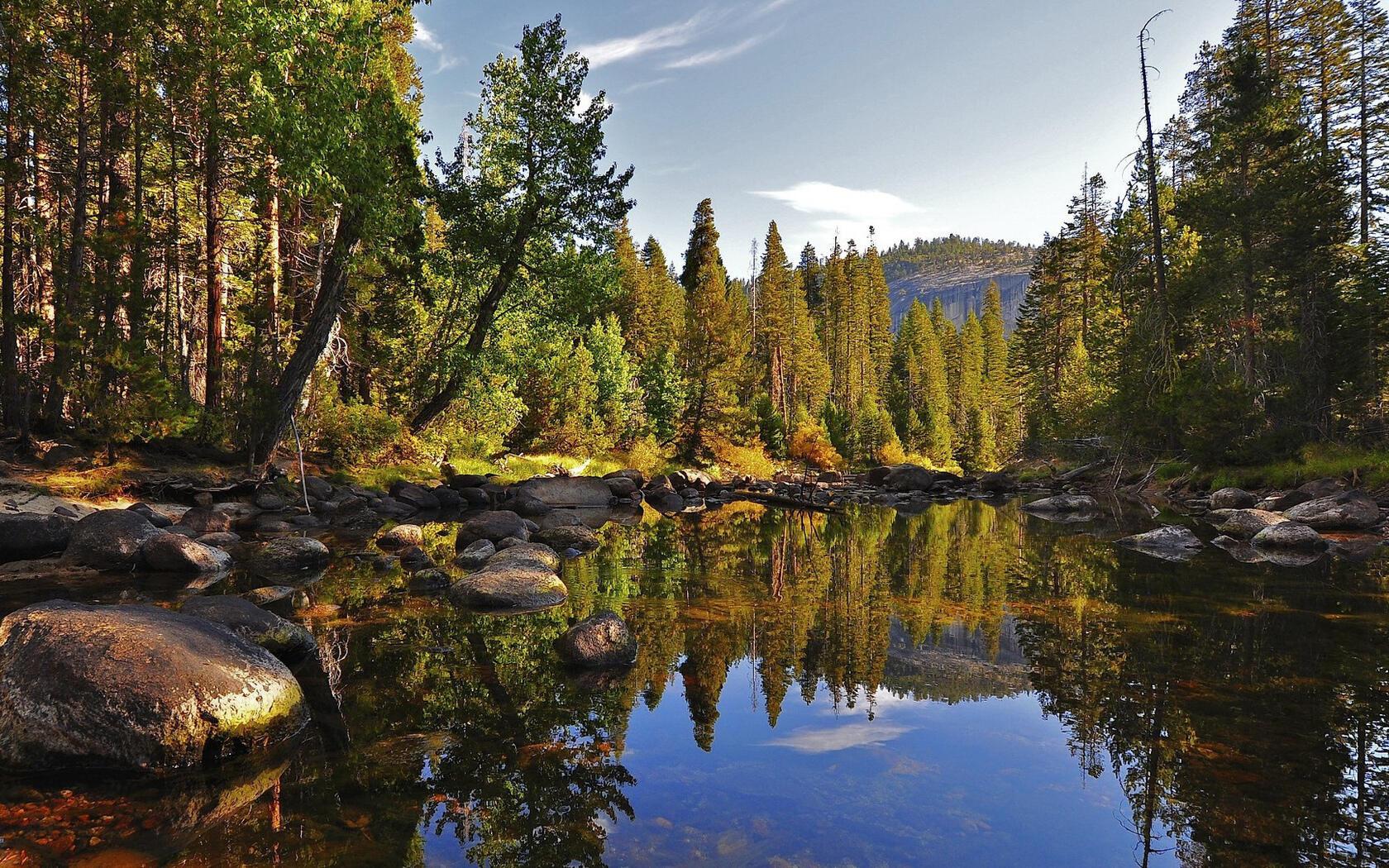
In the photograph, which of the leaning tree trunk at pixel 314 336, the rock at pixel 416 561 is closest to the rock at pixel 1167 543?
the rock at pixel 416 561

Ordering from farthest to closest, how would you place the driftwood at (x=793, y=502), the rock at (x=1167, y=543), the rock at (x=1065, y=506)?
the driftwood at (x=793, y=502), the rock at (x=1065, y=506), the rock at (x=1167, y=543)

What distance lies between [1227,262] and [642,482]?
2433 cm

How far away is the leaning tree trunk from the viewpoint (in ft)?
52.8

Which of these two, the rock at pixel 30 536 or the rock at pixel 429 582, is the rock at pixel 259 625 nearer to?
the rock at pixel 429 582

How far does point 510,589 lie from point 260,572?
4874 mm

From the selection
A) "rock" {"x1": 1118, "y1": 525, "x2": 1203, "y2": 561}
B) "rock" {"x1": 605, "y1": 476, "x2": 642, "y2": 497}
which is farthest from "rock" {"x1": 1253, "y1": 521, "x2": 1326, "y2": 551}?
"rock" {"x1": 605, "y1": 476, "x2": 642, "y2": 497}

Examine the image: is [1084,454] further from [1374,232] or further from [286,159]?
[286,159]

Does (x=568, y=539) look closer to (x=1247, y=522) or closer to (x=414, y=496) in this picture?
(x=414, y=496)

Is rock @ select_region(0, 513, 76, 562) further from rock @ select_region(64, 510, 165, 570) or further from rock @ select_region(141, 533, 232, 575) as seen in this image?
rock @ select_region(141, 533, 232, 575)

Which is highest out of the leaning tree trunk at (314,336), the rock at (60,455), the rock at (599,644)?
the leaning tree trunk at (314,336)

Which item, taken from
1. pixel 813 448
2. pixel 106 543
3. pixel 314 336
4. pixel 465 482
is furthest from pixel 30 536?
pixel 813 448

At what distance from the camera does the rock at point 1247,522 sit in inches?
612

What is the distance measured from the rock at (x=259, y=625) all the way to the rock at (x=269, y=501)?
11233 mm

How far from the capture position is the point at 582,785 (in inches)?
172
